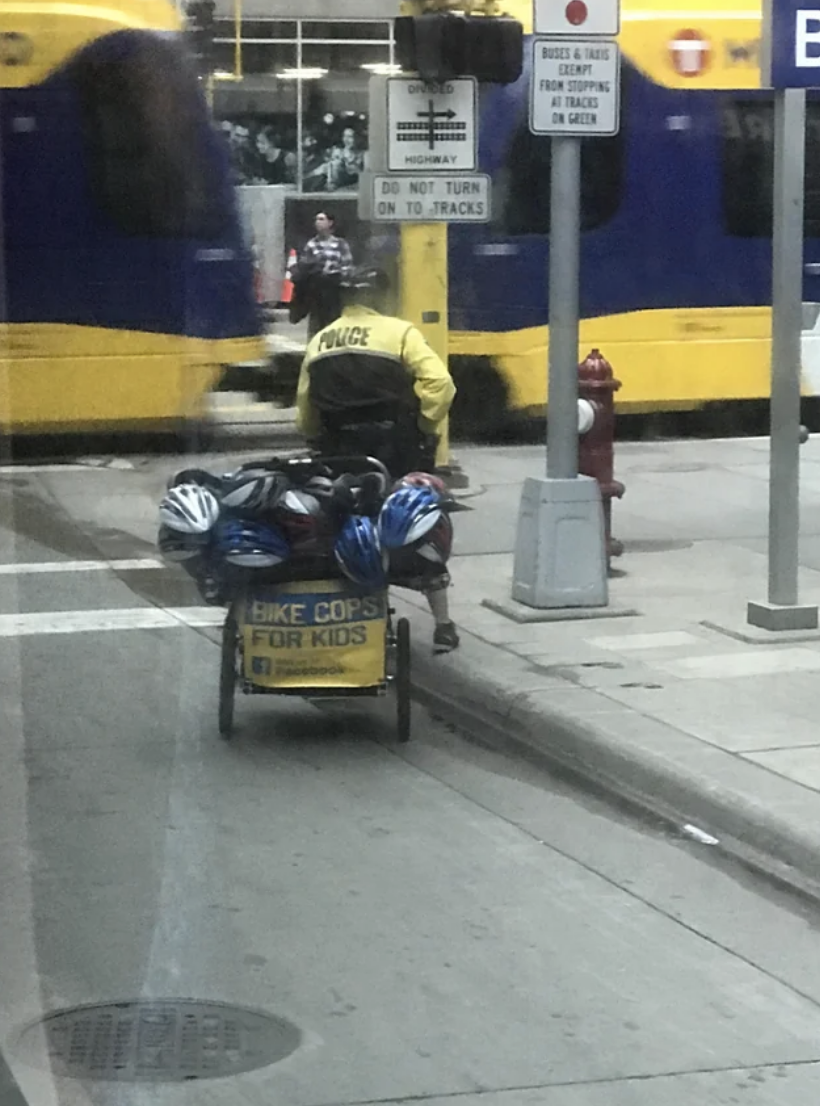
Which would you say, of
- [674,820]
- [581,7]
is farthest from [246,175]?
[674,820]

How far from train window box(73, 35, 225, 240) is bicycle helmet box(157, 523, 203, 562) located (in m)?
9.39

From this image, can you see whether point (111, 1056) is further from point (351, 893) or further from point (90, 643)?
point (90, 643)

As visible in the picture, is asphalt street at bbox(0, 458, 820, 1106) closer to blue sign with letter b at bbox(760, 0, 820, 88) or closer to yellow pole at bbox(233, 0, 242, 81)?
blue sign with letter b at bbox(760, 0, 820, 88)

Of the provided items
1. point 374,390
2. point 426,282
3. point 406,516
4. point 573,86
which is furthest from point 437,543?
point 426,282

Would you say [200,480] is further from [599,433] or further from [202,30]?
[202,30]

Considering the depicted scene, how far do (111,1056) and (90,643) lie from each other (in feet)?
16.9

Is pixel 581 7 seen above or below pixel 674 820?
above

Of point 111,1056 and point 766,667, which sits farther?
point 766,667

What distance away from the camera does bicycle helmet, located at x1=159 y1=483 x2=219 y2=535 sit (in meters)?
7.59

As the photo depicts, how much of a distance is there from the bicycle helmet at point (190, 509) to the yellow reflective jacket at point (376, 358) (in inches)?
65.4

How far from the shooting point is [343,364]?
9188mm

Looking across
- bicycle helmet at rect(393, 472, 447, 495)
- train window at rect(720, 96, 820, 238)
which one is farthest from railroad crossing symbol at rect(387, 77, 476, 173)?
train window at rect(720, 96, 820, 238)

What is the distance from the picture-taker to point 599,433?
36.8 ft

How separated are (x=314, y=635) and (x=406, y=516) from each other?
577 millimetres
